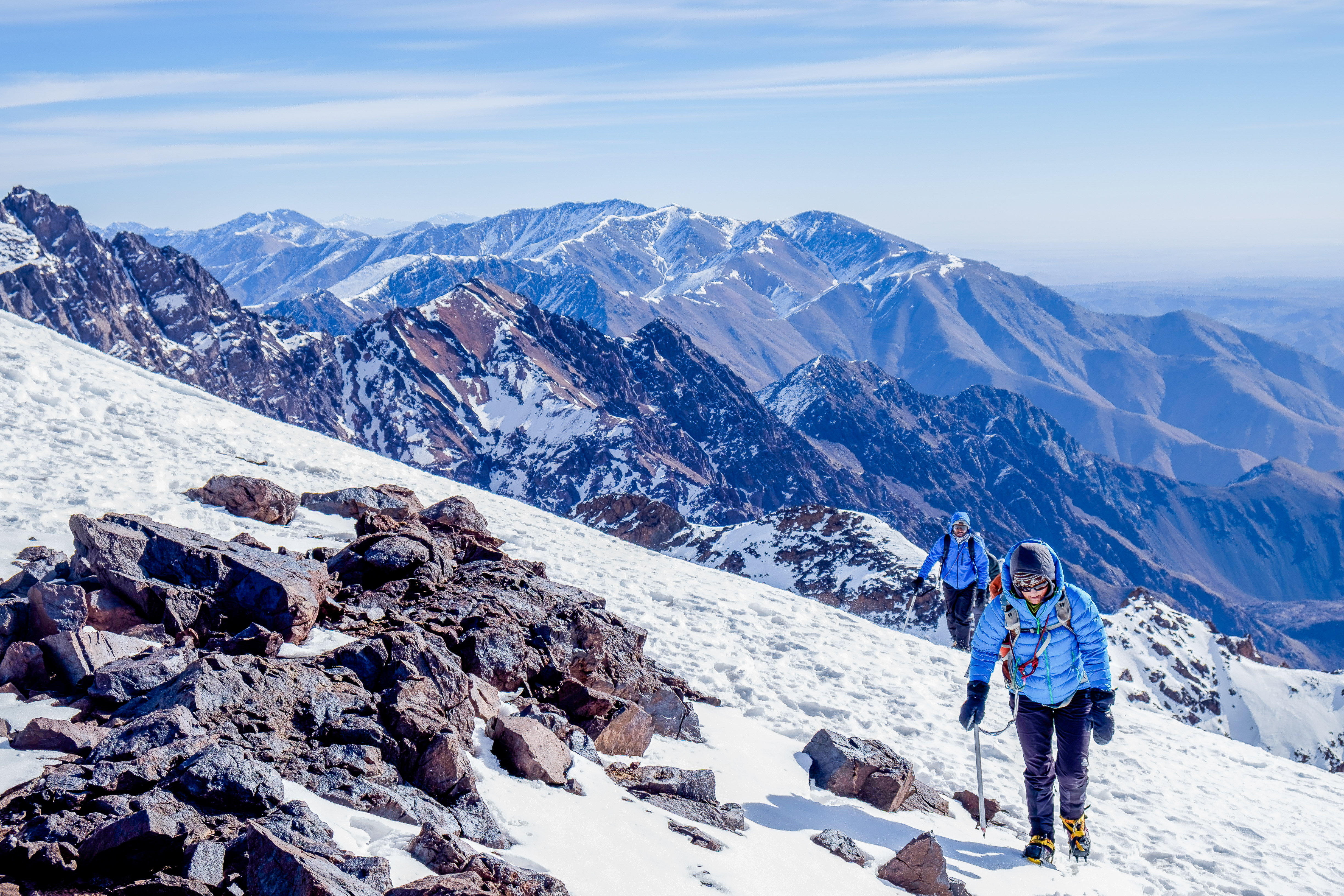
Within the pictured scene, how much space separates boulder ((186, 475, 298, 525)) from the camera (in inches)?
605

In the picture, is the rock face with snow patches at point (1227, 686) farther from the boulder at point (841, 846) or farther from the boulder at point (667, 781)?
the boulder at point (667, 781)

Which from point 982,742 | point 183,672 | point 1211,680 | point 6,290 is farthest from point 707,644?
point 6,290

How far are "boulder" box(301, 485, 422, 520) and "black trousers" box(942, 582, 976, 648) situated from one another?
10946 millimetres

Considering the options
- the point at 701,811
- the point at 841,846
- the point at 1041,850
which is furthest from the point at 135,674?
the point at 1041,850

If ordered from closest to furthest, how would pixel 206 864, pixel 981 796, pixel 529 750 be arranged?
pixel 206 864, pixel 529 750, pixel 981 796

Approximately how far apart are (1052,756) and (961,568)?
7.31m

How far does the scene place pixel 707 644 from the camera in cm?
1617

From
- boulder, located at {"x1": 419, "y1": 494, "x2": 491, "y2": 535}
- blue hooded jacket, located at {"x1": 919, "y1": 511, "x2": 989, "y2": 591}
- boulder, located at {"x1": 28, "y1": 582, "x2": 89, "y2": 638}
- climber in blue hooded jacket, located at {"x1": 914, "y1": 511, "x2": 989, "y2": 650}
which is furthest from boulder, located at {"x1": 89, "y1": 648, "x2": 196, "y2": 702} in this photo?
blue hooded jacket, located at {"x1": 919, "y1": 511, "x2": 989, "y2": 591}

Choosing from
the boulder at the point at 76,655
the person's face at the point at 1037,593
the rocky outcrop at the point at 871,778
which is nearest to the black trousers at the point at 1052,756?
the person's face at the point at 1037,593

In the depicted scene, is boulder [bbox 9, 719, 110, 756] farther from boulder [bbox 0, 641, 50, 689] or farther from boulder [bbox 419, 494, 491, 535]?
boulder [bbox 419, 494, 491, 535]

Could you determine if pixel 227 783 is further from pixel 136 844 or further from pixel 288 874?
A: pixel 288 874

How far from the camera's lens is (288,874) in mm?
5141

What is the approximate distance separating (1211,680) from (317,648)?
97083mm

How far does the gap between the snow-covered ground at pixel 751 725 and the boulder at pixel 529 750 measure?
0.16m
